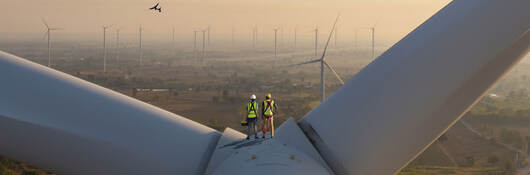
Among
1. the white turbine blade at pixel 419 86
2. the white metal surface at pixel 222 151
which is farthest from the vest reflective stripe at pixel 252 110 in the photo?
the white turbine blade at pixel 419 86

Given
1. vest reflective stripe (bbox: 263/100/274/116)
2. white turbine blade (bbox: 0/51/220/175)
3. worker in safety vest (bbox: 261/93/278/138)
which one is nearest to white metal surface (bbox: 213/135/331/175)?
white turbine blade (bbox: 0/51/220/175)

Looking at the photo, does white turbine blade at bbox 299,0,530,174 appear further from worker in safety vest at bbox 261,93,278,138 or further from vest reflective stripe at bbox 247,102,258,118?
vest reflective stripe at bbox 247,102,258,118

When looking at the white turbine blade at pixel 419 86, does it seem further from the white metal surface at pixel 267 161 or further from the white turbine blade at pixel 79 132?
the white turbine blade at pixel 79 132

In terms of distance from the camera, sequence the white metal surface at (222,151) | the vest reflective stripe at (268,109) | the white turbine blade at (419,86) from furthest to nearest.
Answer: the vest reflective stripe at (268,109), the white metal surface at (222,151), the white turbine blade at (419,86)

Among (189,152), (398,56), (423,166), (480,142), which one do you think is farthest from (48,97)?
(480,142)

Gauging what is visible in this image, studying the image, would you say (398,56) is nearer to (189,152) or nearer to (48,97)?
(189,152)
